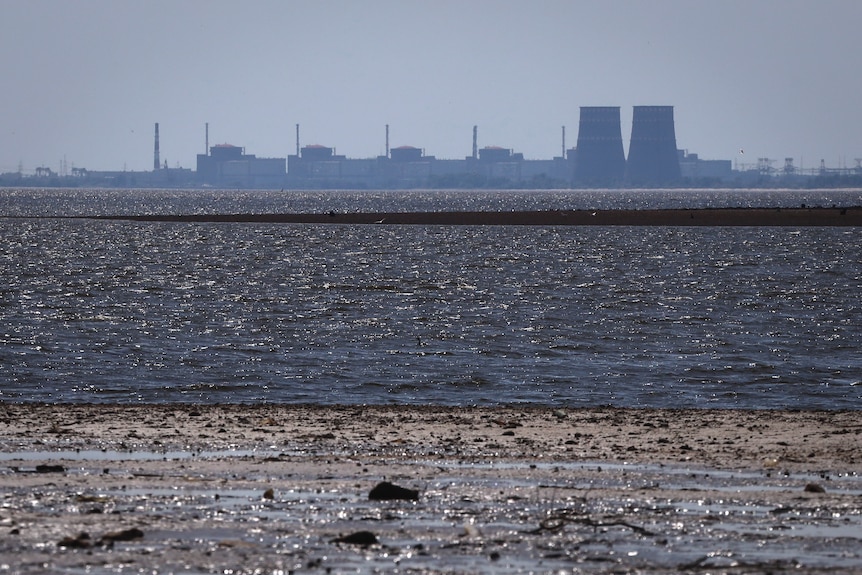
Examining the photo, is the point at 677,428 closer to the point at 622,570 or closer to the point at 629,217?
the point at 622,570

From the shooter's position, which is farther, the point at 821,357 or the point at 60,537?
the point at 821,357

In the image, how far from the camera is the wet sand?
40.3 feet

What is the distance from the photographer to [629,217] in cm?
14738

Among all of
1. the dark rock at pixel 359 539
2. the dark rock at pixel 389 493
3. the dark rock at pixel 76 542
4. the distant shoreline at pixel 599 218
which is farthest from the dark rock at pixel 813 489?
the distant shoreline at pixel 599 218

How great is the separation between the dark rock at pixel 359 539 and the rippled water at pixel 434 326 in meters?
13.4

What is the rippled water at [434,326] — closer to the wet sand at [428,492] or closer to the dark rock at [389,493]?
the wet sand at [428,492]

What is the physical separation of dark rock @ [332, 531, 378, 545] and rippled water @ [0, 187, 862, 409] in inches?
529

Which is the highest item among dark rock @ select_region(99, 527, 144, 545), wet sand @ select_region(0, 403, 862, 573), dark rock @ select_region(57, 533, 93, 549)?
dark rock @ select_region(57, 533, 93, 549)

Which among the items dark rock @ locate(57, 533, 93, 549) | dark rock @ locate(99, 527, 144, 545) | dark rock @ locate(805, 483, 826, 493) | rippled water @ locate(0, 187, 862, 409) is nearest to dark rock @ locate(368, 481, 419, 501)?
dark rock @ locate(99, 527, 144, 545)

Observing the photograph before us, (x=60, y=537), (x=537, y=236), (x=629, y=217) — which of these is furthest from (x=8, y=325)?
(x=629, y=217)

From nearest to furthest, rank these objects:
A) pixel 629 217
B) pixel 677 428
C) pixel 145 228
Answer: pixel 677 428
pixel 145 228
pixel 629 217

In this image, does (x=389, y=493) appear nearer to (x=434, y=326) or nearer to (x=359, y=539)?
(x=359, y=539)

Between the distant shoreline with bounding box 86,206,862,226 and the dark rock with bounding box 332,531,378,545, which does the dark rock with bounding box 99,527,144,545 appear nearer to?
the dark rock with bounding box 332,531,378,545

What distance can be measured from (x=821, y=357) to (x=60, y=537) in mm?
25389
